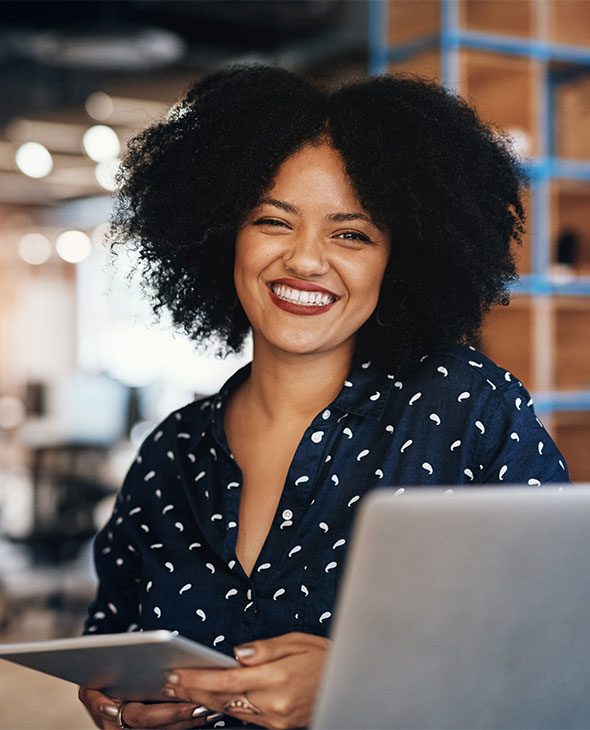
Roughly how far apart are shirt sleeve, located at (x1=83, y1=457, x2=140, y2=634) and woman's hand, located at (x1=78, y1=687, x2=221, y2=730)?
0.35 m

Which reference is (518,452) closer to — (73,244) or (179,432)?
(179,432)

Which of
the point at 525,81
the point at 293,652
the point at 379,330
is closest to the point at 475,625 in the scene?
the point at 293,652

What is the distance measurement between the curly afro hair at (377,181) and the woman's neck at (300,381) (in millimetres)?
70

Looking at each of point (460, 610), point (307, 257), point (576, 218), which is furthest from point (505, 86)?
point (460, 610)

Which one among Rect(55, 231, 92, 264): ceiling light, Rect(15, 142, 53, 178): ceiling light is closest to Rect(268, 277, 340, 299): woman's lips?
Rect(15, 142, 53, 178): ceiling light

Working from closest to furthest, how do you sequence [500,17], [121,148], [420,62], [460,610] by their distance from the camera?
[460,610] < [420,62] < [500,17] < [121,148]

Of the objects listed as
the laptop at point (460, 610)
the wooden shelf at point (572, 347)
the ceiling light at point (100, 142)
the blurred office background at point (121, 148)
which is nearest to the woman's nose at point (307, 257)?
Result: the blurred office background at point (121, 148)

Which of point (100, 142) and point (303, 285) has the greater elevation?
point (100, 142)

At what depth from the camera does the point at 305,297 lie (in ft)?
5.48

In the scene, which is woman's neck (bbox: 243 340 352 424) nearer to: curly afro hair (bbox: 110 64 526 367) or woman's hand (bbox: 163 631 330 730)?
curly afro hair (bbox: 110 64 526 367)

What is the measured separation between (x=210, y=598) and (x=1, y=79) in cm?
753

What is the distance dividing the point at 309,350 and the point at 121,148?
21.1 ft

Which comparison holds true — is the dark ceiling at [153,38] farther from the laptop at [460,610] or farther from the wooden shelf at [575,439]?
the laptop at [460,610]

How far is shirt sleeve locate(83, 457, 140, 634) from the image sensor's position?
191 centimetres
